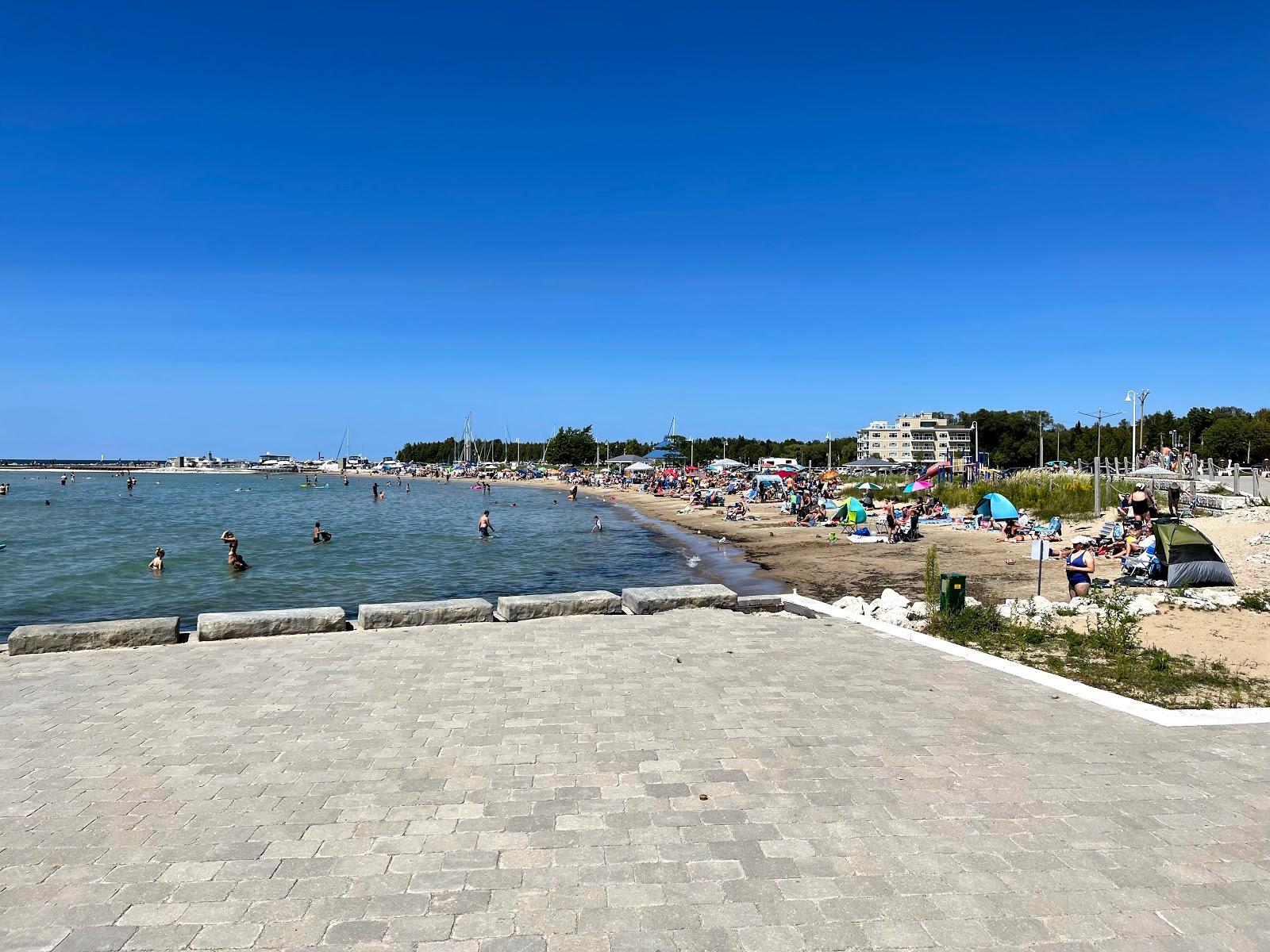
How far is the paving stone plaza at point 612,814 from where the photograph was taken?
307 cm

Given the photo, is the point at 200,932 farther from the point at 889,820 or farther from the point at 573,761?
the point at 889,820

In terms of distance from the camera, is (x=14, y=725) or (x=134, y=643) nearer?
(x=14, y=725)

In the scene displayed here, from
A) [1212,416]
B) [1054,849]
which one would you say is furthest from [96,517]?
[1212,416]

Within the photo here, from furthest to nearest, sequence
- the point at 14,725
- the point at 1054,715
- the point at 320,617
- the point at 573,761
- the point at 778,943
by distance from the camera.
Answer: the point at 320,617 < the point at 1054,715 < the point at 14,725 < the point at 573,761 < the point at 778,943

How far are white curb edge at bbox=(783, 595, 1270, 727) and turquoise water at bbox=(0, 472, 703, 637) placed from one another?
36.5 ft

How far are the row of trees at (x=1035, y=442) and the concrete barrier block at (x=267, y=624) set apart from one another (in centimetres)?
5707

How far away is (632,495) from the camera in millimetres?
64062

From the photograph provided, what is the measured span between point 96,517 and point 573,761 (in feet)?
166

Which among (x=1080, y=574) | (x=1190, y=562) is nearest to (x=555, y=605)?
(x=1080, y=574)

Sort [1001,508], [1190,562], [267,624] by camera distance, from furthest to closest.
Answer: [1001,508] < [1190,562] < [267,624]

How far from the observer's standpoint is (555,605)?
9.25m

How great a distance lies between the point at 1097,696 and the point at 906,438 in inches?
5095

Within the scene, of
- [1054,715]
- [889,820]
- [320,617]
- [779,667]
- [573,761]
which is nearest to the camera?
[889,820]

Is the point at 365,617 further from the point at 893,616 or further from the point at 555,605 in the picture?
the point at 893,616
